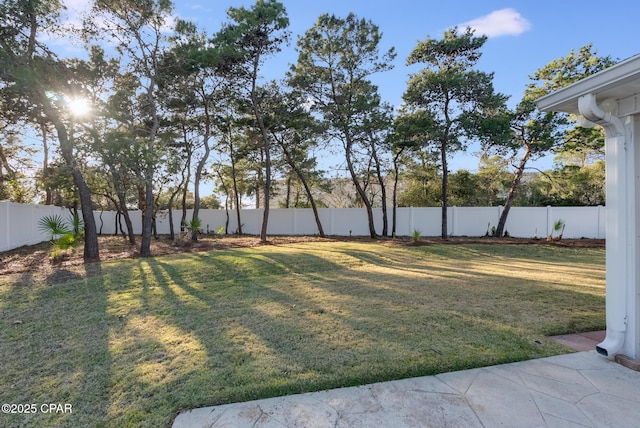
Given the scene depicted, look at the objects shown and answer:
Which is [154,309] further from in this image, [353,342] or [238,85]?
[238,85]

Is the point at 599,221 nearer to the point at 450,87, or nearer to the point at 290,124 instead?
the point at 450,87

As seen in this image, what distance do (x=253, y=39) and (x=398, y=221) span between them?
9.18 m

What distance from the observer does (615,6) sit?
5664 mm

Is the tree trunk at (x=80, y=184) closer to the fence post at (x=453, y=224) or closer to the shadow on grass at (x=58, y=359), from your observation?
the shadow on grass at (x=58, y=359)

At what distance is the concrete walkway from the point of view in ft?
6.02

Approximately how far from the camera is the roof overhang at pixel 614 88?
226 cm

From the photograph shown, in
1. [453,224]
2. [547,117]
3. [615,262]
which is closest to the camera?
[615,262]

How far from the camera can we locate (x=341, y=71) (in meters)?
12.7

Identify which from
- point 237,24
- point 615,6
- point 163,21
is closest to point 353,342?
point 615,6

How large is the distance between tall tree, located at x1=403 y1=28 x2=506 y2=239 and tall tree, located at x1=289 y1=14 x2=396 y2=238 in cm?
135

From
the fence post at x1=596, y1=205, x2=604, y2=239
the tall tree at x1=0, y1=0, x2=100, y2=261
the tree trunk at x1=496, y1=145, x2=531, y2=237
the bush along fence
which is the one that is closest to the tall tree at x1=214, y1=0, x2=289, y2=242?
the tall tree at x1=0, y1=0, x2=100, y2=261

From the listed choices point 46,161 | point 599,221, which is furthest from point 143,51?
point 599,221

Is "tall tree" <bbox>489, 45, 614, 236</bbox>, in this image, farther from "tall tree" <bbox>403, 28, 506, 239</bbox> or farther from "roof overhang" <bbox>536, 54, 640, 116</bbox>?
"roof overhang" <bbox>536, 54, 640, 116</bbox>

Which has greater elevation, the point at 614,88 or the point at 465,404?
the point at 614,88
